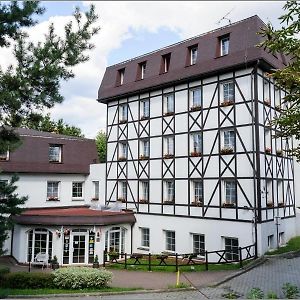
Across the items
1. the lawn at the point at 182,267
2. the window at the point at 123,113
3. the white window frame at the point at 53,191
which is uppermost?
the window at the point at 123,113

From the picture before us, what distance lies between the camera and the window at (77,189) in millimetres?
28031

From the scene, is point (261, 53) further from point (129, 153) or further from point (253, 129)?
point (129, 153)

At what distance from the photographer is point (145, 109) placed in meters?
24.8

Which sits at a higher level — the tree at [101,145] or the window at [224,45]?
the window at [224,45]

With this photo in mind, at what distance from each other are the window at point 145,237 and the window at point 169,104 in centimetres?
768

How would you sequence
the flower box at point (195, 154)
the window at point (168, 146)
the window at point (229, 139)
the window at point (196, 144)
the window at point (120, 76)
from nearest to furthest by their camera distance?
the window at point (229, 139)
the flower box at point (195, 154)
the window at point (196, 144)
the window at point (168, 146)
the window at point (120, 76)

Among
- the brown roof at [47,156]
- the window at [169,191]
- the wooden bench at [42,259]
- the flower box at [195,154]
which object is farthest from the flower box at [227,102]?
the wooden bench at [42,259]

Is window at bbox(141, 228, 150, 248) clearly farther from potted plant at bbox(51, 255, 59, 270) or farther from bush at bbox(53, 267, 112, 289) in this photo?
bush at bbox(53, 267, 112, 289)

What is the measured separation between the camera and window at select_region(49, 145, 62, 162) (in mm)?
27511

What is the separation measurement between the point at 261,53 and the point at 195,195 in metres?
8.59

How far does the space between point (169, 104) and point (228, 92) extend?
434cm

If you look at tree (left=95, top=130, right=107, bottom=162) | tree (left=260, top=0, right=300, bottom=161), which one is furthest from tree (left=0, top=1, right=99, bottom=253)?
tree (left=95, top=130, right=107, bottom=162)

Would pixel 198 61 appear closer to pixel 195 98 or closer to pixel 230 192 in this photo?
pixel 195 98

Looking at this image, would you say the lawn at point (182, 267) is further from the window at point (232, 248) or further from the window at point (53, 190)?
the window at point (53, 190)
